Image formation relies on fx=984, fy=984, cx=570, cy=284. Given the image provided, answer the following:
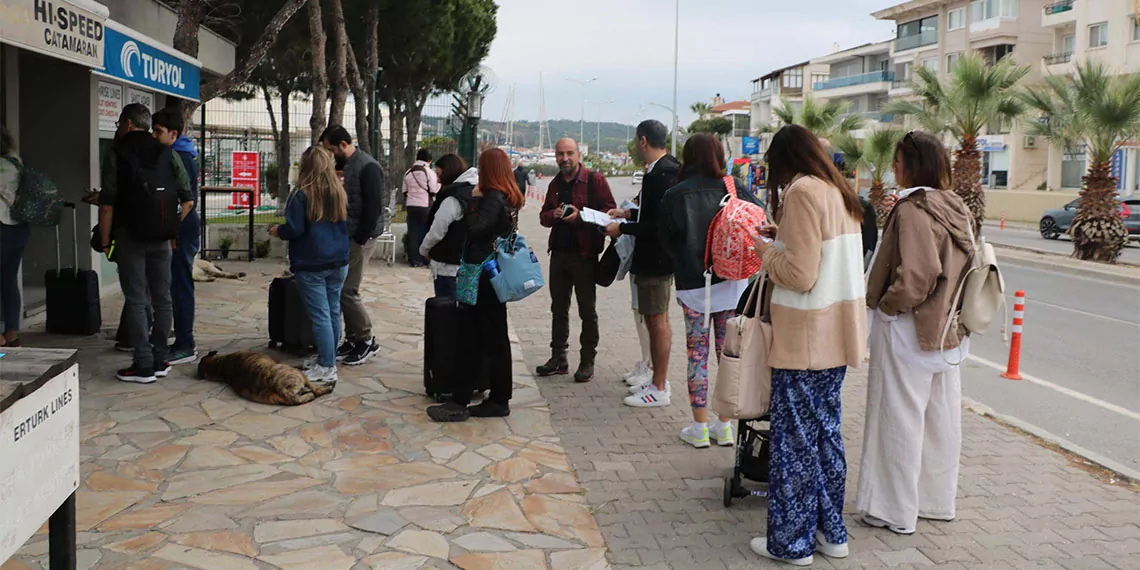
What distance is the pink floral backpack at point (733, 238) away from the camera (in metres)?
5.58

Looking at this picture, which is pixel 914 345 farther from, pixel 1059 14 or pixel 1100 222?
pixel 1059 14

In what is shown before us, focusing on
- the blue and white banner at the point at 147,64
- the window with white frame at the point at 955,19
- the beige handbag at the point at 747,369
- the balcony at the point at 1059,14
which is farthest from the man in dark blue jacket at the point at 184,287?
the window with white frame at the point at 955,19

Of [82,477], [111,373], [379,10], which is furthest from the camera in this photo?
[379,10]

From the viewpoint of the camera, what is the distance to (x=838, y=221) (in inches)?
172

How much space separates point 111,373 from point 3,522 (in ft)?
16.4

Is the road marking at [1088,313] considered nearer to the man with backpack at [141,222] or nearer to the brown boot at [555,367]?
the brown boot at [555,367]

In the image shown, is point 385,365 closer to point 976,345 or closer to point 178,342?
point 178,342

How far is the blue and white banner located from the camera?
822cm

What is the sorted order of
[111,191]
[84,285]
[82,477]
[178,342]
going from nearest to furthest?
[82,477] → [111,191] → [178,342] → [84,285]

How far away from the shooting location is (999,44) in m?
52.3

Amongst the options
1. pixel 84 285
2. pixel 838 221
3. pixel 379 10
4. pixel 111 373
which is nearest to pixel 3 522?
pixel 838 221

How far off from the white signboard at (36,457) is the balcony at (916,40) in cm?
6188

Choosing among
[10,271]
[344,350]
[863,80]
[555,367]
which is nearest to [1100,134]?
[555,367]

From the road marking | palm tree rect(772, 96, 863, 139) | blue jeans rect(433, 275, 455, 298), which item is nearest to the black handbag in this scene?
blue jeans rect(433, 275, 455, 298)
